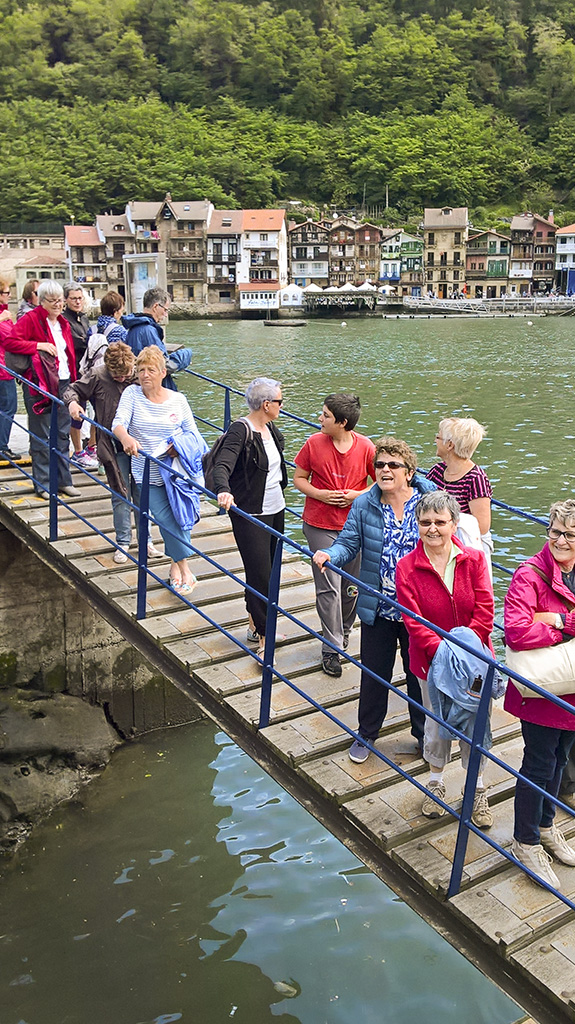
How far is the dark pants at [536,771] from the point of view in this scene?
3594mm

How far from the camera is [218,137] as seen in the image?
12788 centimetres

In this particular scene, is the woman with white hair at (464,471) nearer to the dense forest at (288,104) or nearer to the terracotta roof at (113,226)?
the terracotta roof at (113,226)

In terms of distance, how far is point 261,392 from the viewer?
5.16m

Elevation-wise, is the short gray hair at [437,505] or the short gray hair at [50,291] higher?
the short gray hair at [50,291]

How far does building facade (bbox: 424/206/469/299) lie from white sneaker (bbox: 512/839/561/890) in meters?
99.8

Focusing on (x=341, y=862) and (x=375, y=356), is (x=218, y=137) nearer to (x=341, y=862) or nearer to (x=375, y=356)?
(x=375, y=356)

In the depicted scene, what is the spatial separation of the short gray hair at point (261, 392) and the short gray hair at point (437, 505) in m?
1.63

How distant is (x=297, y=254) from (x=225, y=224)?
9.12 metres

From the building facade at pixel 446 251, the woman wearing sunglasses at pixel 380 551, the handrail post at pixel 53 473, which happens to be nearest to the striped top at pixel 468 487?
the woman wearing sunglasses at pixel 380 551

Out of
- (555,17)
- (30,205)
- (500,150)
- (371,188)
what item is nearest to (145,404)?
(30,205)

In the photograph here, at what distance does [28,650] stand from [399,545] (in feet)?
16.1

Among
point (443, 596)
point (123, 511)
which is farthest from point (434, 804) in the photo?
point (123, 511)

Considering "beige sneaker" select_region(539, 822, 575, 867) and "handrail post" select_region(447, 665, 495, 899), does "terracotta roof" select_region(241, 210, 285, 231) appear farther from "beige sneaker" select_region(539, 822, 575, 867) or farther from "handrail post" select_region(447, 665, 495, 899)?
"handrail post" select_region(447, 665, 495, 899)

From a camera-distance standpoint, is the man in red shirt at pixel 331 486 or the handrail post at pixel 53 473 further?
the handrail post at pixel 53 473
